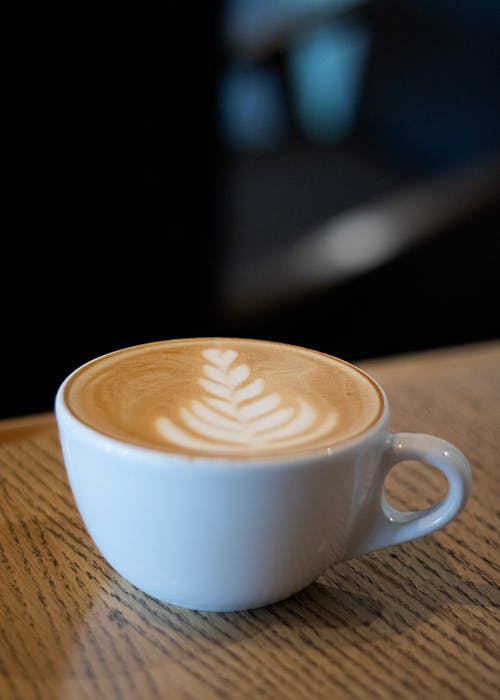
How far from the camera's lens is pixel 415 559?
593 mm

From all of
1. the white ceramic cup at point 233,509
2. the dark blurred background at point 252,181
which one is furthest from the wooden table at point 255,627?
the dark blurred background at point 252,181

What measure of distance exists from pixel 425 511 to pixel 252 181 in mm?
1695

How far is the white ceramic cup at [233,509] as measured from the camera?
457 millimetres

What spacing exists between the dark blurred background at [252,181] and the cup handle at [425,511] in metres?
1.22

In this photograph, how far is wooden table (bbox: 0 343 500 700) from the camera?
18.5 inches

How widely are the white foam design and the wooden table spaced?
4.3 inches

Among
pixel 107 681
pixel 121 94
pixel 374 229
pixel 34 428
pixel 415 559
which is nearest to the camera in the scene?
pixel 107 681

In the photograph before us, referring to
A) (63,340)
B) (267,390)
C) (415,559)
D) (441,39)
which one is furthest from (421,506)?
(441,39)

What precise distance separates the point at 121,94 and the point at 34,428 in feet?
3.46

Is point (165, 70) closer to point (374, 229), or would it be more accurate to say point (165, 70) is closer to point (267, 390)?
point (374, 229)

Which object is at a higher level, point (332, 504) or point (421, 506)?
point (332, 504)

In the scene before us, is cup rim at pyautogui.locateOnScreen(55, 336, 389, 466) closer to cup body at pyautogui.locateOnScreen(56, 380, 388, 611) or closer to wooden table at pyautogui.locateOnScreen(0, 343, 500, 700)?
cup body at pyautogui.locateOnScreen(56, 380, 388, 611)

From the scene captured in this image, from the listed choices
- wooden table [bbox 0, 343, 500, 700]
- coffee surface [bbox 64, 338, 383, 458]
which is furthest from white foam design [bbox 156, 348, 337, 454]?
wooden table [bbox 0, 343, 500, 700]

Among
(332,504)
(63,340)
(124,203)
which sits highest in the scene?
(332,504)
